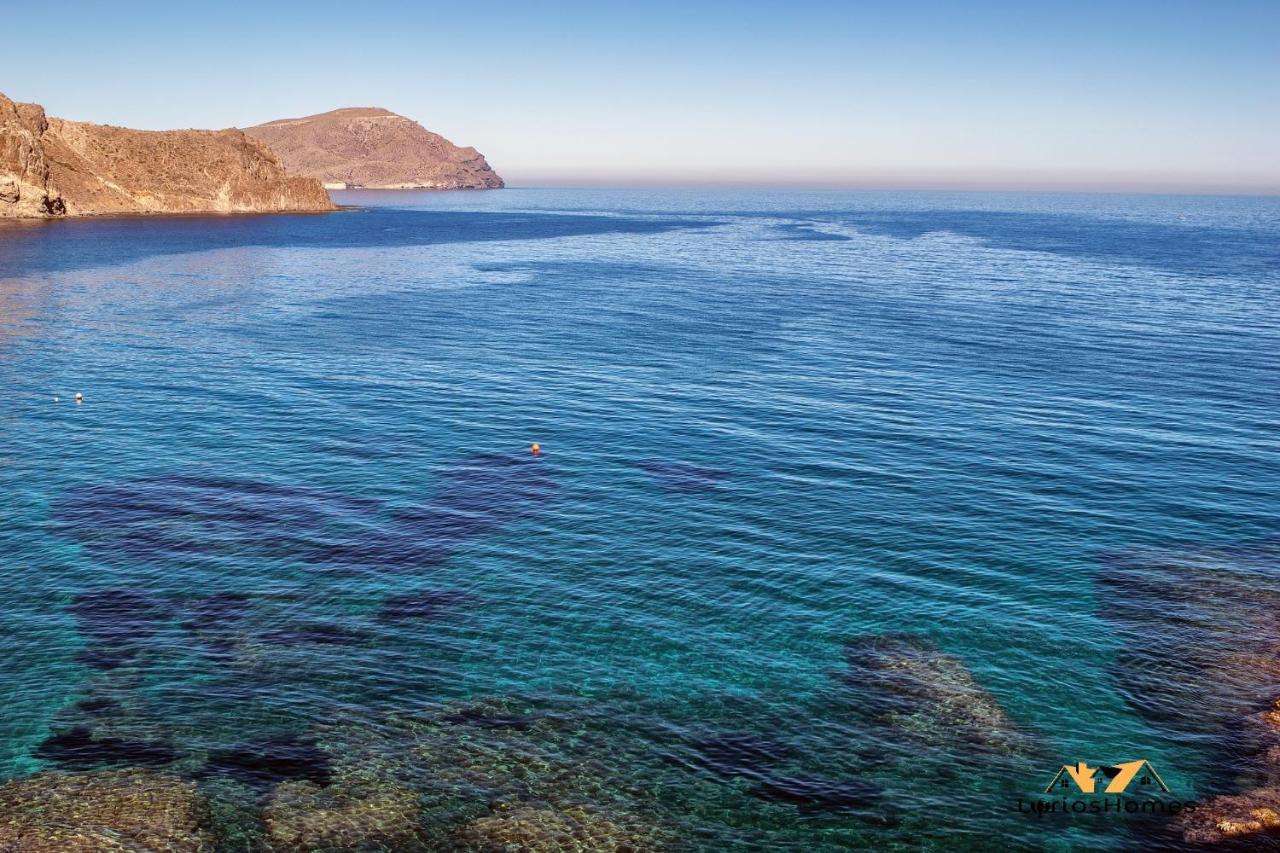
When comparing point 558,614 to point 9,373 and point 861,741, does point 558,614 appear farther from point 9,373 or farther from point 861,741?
point 9,373

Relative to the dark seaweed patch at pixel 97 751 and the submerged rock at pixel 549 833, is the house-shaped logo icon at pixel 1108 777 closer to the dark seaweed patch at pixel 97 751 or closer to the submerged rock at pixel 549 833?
the submerged rock at pixel 549 833

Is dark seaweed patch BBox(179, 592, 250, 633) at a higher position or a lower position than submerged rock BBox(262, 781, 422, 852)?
higher

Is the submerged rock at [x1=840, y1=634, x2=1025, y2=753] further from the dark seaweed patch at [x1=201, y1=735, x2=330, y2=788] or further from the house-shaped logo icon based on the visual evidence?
the dark seaweed patch at [x1=201, y1=735, x2=330, y2=788]

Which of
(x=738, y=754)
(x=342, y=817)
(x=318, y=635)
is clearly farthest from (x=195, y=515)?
(x=738, y=754)

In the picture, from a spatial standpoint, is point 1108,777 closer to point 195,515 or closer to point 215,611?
point 215,611

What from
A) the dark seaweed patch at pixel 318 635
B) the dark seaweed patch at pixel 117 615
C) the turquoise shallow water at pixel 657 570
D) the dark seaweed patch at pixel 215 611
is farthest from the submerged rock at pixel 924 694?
the dark seaweed patch at pixel 117 615

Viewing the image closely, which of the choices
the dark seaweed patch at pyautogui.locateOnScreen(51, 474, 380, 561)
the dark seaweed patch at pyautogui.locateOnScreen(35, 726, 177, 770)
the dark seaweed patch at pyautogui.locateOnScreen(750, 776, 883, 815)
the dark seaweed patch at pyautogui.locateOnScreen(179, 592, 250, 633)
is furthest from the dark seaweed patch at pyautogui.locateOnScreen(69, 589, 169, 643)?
the dark seaweed patch at pyautogui.locateOnScreen(750, 776, 883, 815)
